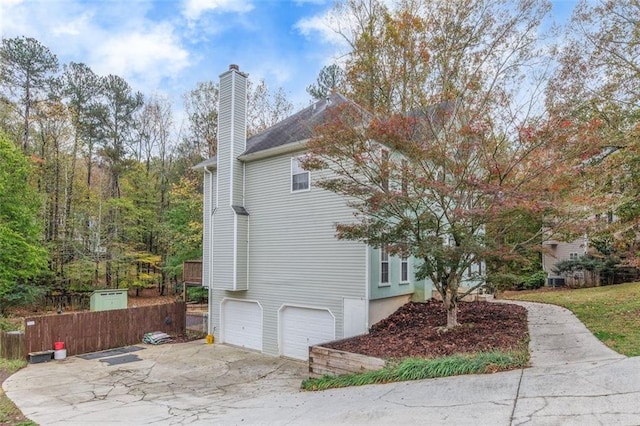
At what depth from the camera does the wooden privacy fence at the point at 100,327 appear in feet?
38.2

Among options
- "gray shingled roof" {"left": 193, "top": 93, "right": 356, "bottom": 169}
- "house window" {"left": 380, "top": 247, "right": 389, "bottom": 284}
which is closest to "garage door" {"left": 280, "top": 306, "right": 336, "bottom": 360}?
"house window" {"left": 380, "top": 247, "right": 389, "bottom": 284}

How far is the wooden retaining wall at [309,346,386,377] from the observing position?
7.01 m

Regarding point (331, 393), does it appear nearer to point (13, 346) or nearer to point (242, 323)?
point (242, 323)

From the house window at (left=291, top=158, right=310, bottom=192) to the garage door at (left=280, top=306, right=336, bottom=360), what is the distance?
359cm

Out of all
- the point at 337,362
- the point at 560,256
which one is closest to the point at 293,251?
the point at 337,362

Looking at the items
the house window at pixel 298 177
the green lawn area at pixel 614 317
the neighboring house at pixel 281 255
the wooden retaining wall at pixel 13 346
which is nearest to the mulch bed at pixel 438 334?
the neighboring house at pixel 281 255

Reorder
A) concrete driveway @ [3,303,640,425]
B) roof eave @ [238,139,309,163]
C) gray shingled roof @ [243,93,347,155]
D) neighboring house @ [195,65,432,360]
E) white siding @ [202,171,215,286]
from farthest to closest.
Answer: white siding @ [202,171,215,286]
gray shingled roof @ [243,93,347,155]
roof eave @ [238,139,309,163]
neighboring house @ [195,65,432,360]
concrete driveway @ [3,303,640,425]

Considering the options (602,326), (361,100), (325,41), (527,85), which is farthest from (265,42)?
(602,326)

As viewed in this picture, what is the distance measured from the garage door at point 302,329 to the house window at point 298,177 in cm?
359

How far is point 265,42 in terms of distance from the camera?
12.5m

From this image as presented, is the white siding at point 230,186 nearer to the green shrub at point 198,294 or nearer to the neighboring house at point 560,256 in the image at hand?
the green shrub at point 198,294

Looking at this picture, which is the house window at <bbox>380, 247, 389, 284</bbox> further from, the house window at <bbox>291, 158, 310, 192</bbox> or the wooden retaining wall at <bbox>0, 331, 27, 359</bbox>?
the wooden retaining wall at <bbox>0, 331, 27, 359</bbox>

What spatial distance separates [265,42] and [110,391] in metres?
10.5

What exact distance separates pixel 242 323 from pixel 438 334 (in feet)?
23.9
